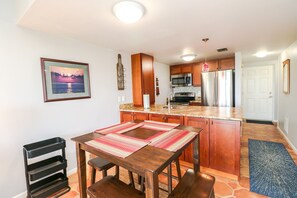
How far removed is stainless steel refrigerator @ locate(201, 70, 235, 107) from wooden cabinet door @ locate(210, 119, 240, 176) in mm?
1941

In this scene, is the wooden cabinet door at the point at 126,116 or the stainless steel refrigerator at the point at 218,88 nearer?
the wooden cabinet door at the point at 126,116

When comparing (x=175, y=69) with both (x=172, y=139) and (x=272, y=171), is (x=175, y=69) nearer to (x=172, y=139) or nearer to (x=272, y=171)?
(x=272, y=171)

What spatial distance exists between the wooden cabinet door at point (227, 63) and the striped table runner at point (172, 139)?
327cm

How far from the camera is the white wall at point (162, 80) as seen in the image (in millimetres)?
4646

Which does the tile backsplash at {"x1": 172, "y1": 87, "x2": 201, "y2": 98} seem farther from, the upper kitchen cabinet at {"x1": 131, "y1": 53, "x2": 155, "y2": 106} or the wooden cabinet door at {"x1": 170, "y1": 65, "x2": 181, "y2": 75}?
the upper kitchen cabinet at {"x1": 131, "y1": 53, "x2": 155, "y2": 106}

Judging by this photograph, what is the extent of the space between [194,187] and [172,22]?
1789 millimetres

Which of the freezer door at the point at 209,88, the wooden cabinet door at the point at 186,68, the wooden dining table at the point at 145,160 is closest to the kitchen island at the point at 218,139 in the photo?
the wooden dining table at the point at 145,160

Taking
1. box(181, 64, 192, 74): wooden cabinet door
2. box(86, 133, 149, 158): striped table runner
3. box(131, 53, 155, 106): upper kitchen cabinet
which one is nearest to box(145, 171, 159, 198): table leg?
box(86, 133, 149, 158): striped table runner

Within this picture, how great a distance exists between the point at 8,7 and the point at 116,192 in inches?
92.1

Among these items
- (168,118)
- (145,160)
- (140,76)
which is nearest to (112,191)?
(145,160)

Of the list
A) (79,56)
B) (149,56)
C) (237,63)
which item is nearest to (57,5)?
(79,56)

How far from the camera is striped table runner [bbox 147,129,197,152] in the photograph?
3.86ft

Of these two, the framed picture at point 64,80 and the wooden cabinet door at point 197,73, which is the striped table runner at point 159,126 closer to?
the framed picture at point 64,80

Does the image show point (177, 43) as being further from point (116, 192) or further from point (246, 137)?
point (246, 137)
